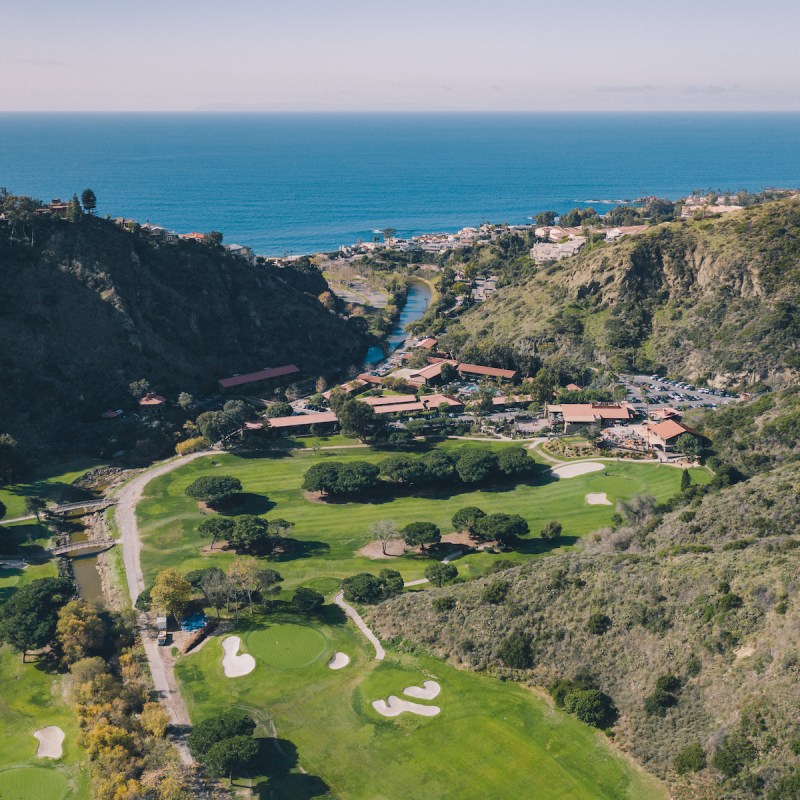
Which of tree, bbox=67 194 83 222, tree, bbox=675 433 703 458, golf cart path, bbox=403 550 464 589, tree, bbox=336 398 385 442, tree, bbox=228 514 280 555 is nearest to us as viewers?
golf cart path, bbox=403 550 464 589

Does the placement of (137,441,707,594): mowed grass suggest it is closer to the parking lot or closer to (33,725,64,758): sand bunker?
(33,725,64,758): sand bunker

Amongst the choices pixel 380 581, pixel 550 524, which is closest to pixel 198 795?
pixel 380 581

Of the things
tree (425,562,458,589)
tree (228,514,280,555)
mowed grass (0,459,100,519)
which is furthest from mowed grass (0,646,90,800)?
tree (425,562,458,589)

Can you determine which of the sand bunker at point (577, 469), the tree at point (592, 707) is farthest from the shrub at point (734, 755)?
the sand bunker at point (577, 469)

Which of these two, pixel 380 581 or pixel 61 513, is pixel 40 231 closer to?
pixel 61 513

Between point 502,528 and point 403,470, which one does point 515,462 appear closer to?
point 403,470
